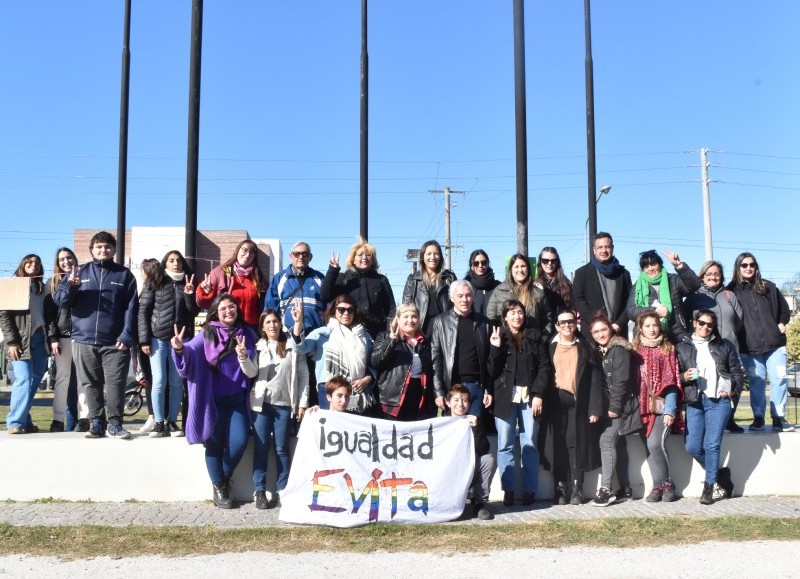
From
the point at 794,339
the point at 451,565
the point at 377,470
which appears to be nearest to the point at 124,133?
the point at 377,470

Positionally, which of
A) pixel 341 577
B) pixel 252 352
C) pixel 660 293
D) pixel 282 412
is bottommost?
pixel 341 577

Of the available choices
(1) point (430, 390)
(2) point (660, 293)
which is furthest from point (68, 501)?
(2) point (660, 293)

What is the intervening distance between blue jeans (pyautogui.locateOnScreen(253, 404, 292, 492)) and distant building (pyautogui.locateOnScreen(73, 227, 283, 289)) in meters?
41.2

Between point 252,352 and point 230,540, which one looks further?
point 252,352

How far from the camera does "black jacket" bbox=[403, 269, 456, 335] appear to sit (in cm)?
813

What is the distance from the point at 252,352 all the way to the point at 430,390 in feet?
5.57

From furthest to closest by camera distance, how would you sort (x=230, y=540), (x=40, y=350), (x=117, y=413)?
(x=40, y=350)
(x=117, y=413)
(x=230, y=540)

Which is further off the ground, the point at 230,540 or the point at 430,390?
the point at 430,390

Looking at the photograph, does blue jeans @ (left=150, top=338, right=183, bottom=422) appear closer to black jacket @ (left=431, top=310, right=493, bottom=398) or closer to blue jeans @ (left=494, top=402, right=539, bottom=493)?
black jacket @ (left=431, top=310, right=493, bottom=398)

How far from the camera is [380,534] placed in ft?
21.3

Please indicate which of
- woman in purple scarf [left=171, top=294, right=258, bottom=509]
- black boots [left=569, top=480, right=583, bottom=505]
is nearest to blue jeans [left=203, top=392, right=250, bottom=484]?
woman in purple scarf [left=171, top=294, right=258, bottom=509]

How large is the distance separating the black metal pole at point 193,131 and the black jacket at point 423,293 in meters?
2.52

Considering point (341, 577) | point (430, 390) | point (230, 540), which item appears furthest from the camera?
point (430, 390)

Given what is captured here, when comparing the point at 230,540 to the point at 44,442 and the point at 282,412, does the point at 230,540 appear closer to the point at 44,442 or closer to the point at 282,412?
the point at 282,412
